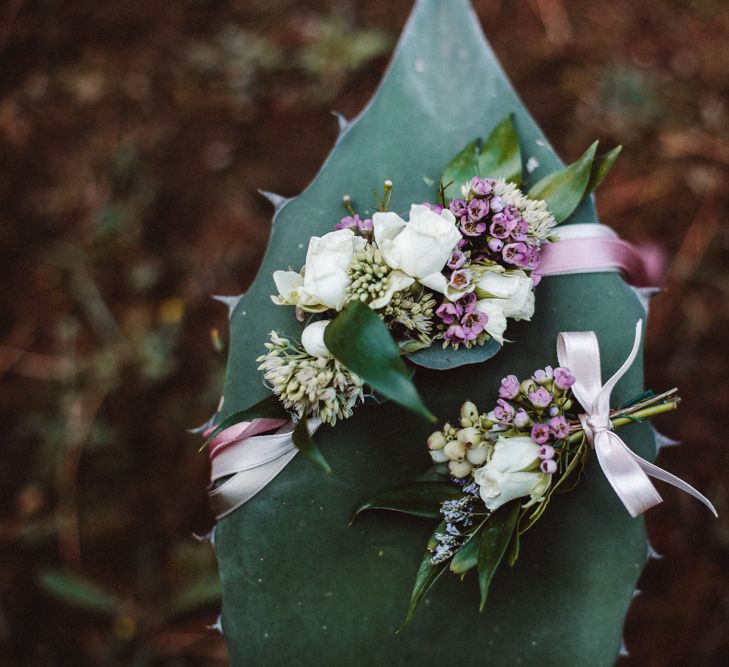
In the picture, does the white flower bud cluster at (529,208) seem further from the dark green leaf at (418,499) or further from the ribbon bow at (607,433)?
the dark green leaf at (418,499)

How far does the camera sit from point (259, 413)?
77 centimetres

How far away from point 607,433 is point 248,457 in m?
0.46

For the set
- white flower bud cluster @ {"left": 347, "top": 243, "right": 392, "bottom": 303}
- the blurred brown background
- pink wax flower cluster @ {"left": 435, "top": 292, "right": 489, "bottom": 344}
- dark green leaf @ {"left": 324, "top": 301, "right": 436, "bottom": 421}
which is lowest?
the blurred brown background

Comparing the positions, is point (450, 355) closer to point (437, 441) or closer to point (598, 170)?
point (437, 441)

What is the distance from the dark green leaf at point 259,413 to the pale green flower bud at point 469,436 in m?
0.22

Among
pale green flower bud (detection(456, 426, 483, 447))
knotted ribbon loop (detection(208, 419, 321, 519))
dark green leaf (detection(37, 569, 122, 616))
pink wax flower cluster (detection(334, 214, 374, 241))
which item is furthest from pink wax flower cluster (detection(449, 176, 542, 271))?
dark green leaf (detection(37, 569, 122, 616))

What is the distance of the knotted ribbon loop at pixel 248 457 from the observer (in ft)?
2.78

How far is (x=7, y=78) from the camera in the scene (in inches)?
69.2

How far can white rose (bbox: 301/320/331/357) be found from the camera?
2.44 ft

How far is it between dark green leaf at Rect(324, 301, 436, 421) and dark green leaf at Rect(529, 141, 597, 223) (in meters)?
0.34

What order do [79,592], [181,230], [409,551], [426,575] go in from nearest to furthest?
1. [426,575]
2. [409,551]
3. [79,592]
4. [181,230]

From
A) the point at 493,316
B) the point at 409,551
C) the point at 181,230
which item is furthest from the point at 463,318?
the point at 181,230

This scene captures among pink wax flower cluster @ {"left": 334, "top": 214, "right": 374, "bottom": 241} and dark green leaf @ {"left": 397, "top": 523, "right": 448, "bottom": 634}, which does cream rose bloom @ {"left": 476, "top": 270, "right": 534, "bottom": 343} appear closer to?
pink wax flower cluster @ {"left": 334, "top": 214, "right": 374, "bottom": 241}

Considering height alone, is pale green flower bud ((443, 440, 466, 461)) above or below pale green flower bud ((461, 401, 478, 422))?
below
